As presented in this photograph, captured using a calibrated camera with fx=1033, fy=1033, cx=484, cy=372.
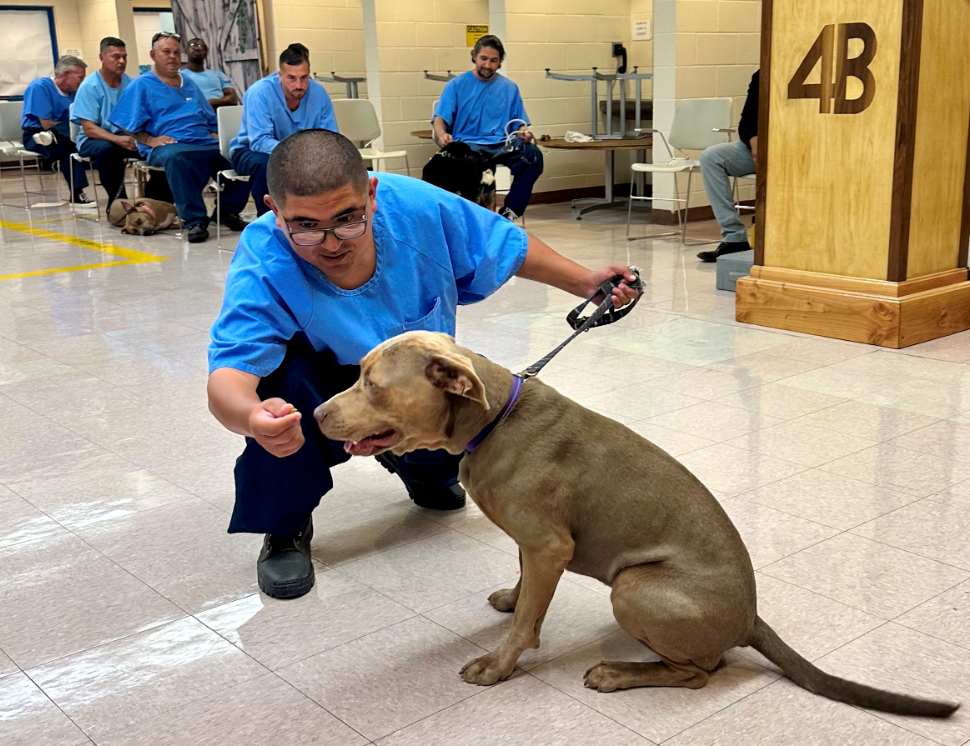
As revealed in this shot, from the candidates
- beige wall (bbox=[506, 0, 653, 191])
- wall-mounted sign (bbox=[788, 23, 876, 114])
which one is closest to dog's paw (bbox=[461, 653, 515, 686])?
wall-mounted sign (bbox=[788, 23, 876, 114])

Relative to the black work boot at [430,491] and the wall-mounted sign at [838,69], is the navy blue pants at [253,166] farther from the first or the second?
the black work boot at [430,491]

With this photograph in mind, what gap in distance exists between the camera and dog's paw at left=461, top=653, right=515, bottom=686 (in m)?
1.89

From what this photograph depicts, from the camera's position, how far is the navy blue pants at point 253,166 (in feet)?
24.0

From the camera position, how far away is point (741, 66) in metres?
8.46

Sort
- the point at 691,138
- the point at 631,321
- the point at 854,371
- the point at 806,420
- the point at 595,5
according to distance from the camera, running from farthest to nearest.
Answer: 1. the point at 595,5
2. the point at 691,138
3. the point at 631,321
4. the point at 854,371
5. the point at 806,420

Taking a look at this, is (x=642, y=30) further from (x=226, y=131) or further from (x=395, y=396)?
(x=395, y=396)

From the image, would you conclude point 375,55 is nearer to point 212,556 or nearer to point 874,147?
point 874,147

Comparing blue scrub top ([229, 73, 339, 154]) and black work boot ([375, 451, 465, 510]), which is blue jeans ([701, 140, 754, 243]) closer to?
blue scrub top ([229, 73, 339, 154])

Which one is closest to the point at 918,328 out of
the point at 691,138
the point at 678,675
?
the point at 678,675

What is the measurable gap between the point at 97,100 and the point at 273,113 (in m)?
2.28

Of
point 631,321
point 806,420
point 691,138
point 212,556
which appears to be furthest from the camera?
point 691,138

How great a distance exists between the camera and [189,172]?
7961mm

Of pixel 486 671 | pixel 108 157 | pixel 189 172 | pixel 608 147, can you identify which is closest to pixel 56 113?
pixel 108 157

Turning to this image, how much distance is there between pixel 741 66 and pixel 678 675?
24.6 feet
